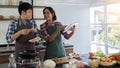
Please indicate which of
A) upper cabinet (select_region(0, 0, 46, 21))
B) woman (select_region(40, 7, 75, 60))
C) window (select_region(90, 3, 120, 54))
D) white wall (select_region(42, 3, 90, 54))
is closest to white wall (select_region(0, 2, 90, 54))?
white wall (select_region(42, 3, 90, 54))

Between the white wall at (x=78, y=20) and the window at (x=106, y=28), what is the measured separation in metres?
0.18

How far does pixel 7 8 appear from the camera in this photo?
160 inches

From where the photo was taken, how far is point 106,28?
478 centimetres

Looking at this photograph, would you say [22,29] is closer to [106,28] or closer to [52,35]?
[52,35]

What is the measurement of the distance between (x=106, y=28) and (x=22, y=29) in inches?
114

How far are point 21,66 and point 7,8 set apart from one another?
97.0 inches

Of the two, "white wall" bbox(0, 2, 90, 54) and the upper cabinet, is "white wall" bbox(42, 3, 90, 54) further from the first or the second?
the upper cabinet

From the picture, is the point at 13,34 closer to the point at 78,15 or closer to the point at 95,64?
the point at 95,64

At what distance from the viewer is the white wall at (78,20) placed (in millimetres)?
4796

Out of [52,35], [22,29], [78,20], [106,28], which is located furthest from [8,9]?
[106,28]

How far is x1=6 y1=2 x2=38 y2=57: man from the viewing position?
7.70ft

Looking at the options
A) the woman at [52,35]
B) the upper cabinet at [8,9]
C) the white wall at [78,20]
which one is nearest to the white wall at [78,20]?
the white wall at [78,20]

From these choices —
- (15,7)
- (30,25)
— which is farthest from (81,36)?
(30,25)

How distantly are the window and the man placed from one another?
8.67 feet
